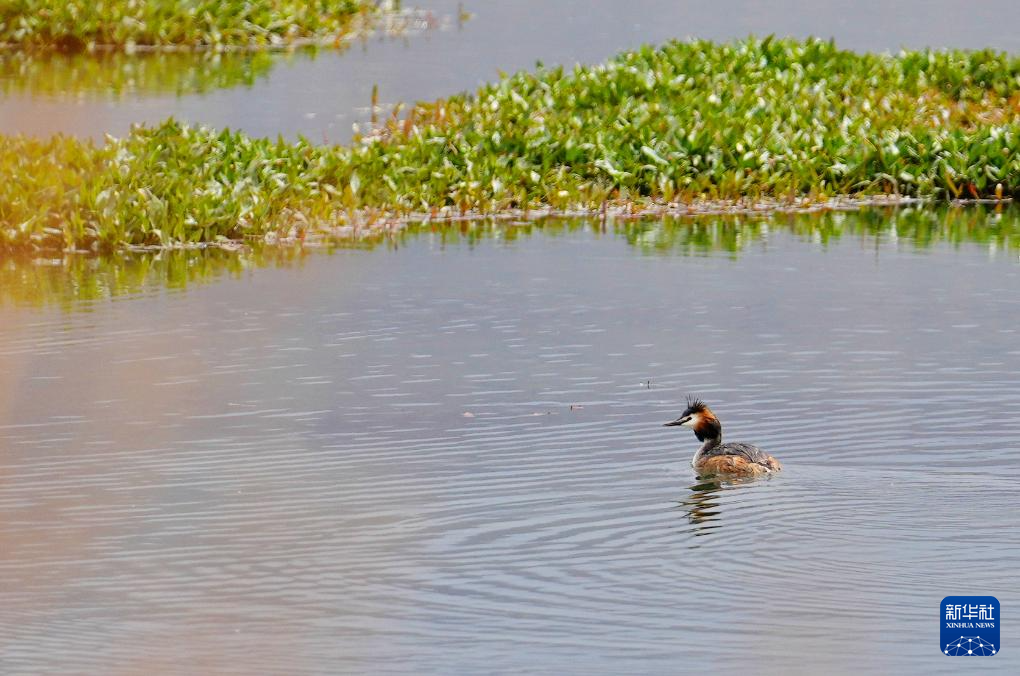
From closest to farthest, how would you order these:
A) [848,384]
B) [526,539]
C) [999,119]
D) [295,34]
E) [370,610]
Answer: [370,610]
[526,539]
[848,384]
[999,119]
[295,34]

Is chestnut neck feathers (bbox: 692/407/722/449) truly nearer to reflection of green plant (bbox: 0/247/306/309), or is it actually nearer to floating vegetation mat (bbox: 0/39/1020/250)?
reflection of green plant (bbox: 0/247/306/309)

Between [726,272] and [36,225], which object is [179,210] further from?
[726,272]

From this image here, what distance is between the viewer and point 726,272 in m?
18.1

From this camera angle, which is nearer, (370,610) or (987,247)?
(370,610)

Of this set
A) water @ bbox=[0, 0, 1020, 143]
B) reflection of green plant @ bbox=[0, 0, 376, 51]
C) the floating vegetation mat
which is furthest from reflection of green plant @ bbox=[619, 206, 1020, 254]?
reflection of green plant @ bbox=[0, 0, 376, 51]

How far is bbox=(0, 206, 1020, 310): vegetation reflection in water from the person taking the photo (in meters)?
17.1

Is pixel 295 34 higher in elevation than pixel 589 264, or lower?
higher

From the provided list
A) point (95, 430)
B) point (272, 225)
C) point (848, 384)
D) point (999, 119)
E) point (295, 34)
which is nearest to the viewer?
point (95, 430)

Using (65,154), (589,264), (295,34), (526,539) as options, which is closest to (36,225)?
(65,154)

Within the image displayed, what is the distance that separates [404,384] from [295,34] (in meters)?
24.0

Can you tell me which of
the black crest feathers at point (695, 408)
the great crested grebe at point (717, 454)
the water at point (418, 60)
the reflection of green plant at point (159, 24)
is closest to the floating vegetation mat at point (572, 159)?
the water at point (418, 60)

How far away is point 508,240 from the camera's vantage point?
778 inches

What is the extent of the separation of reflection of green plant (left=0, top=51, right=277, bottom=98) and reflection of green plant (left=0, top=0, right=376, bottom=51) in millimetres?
385

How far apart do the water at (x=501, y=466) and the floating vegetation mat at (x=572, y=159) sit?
1.02m
